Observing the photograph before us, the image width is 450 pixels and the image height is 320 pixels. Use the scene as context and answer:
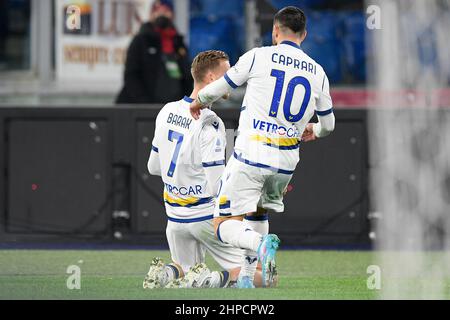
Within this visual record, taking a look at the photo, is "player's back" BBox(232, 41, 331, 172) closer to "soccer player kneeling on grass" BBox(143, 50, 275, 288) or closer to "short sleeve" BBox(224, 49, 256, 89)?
"short sleeve" BBox(224, 49, 256, 89)

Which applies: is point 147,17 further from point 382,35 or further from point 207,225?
point 207,225

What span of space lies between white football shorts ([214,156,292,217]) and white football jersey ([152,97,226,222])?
1.99 feet

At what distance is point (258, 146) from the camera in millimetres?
9711

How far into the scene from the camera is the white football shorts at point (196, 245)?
1051cm

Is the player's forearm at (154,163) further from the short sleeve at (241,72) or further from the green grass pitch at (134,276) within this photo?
the short sleeve at (241,72)

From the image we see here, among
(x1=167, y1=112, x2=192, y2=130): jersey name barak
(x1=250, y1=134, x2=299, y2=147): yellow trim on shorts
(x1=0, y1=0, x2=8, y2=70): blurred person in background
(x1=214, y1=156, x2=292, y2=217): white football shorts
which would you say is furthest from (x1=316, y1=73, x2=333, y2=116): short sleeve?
(x1=0, y1=0, x2=8, y2=70): blurred person in background

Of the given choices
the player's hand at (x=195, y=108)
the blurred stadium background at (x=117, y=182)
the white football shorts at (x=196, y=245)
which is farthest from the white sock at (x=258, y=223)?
the blurred stadium background at (x=117, y=182)

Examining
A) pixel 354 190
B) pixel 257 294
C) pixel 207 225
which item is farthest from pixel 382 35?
pixel 257 294

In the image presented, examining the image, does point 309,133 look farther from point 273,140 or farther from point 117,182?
point 117,182

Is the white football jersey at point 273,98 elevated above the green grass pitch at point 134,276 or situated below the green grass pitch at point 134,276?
above

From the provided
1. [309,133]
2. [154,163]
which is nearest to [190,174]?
[154,163]

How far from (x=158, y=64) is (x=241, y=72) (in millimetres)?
7457

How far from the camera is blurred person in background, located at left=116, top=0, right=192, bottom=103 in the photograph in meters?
16.8

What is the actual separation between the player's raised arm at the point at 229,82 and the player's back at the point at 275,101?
1 centimetres
